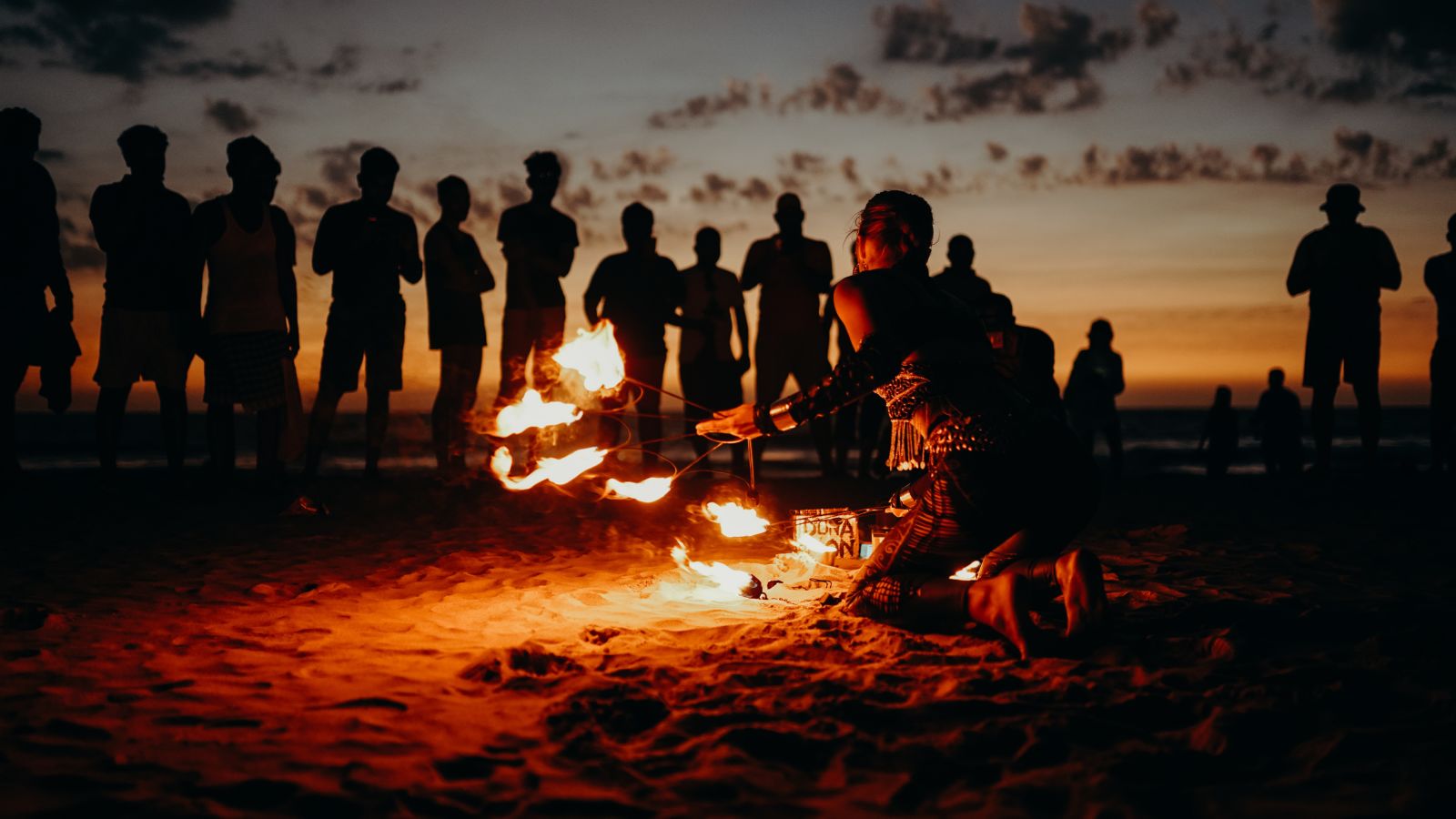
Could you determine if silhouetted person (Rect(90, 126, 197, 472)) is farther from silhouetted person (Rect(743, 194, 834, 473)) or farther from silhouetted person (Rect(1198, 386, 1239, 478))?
silhouetted person (Rect(1198, 386, 1239, 478))

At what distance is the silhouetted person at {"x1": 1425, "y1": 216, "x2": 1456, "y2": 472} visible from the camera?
8.57 meters

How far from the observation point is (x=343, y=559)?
216 inches

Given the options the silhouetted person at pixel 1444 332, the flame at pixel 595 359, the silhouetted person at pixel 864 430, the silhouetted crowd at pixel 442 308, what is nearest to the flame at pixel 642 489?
the flame at pixel 595 359

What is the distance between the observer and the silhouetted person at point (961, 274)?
7.74 meters

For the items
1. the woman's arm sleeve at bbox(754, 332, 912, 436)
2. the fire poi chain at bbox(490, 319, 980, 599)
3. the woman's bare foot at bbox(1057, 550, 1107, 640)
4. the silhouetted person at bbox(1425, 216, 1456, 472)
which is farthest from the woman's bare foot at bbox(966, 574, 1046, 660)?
the silhouetted person at bbox(1425, 216, 1456, 472)

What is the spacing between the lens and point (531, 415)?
468 centimetres

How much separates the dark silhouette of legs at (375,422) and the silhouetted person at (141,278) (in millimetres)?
1341

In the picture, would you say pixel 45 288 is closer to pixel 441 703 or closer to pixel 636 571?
pixel 636 571

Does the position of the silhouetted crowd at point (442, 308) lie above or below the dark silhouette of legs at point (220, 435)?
above

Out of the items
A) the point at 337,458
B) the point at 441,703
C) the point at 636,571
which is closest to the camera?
the point at 441,703

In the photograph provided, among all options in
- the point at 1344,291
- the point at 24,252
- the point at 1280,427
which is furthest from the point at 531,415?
the point at 1280,427

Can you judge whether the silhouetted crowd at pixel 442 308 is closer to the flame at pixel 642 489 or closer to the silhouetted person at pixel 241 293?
the silhouetted person at pixel 241 293

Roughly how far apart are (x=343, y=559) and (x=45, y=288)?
3.35 meters

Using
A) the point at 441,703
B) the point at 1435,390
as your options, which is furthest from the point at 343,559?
the point at 1435,390
